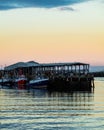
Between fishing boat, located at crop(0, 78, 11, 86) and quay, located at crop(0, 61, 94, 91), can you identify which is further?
fishing boat, located at crop(0, 78, 11, 86)

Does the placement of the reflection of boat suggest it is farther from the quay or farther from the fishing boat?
the fishing boat

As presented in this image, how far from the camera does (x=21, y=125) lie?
49.8m

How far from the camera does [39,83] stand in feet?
465

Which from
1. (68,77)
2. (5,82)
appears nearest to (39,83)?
(68,77)

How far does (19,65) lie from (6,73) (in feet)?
68.5

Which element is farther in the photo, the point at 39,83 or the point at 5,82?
the point at 5,82

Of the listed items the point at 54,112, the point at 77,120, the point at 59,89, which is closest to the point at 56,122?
the point at 77,120

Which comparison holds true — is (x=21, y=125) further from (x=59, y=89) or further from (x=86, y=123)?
(x=59, y=89)

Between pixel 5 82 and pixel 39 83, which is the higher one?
pixel 5 82

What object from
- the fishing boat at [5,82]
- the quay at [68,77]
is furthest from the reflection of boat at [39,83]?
the fishing boat at [5,82]

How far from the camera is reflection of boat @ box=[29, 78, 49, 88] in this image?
13812 cm

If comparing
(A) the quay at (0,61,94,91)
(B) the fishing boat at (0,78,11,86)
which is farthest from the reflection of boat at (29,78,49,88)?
(B) the fishing boat at (0,78,11,86)

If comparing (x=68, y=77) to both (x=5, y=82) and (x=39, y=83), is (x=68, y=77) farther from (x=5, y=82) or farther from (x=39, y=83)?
(x=5, y=82)

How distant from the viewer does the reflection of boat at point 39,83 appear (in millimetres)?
138125
